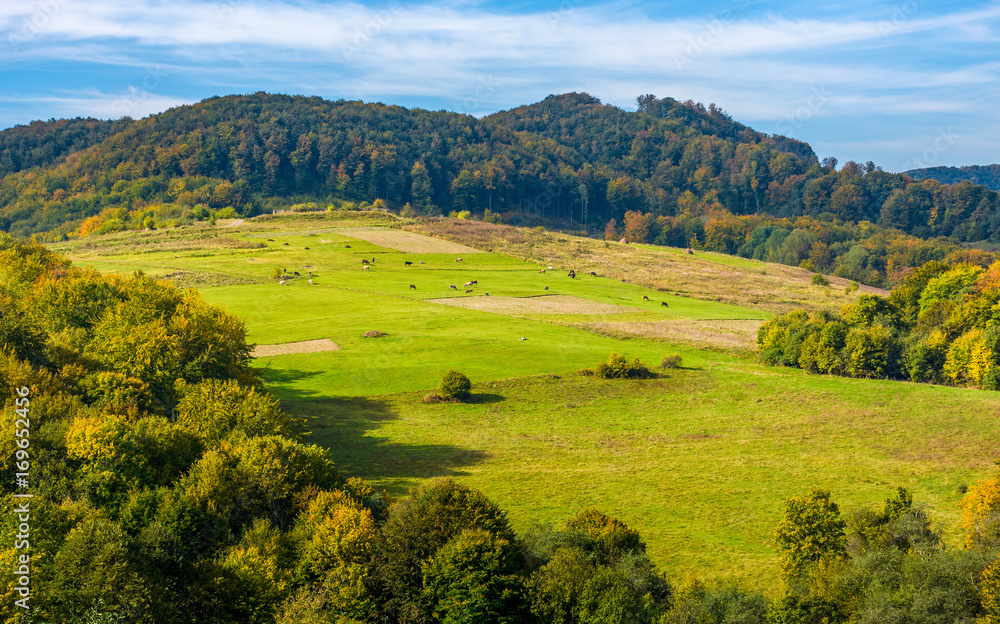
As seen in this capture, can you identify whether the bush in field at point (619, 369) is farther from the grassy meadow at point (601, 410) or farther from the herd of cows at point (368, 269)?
the herd of cows at point (368, 269)

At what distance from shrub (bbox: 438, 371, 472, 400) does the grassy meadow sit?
4.67ft

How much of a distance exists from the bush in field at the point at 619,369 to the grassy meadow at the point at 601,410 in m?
1.37

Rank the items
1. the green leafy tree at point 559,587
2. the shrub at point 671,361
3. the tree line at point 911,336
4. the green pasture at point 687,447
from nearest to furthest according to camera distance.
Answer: the green leafy tree at point 559,587 < the green pasture at point 687,447 < the tree line at point 911,336 < the shrub at point 671,361

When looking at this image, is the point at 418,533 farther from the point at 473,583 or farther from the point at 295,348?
the point at 295,348

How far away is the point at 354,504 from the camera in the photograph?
88.7ft

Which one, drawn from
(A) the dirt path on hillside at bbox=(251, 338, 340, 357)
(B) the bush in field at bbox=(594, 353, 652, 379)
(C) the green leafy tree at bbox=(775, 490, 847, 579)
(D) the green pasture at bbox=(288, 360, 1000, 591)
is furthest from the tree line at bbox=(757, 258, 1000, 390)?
(A) the dirt path on hillside at bbox=(251, 338, 340, 357)

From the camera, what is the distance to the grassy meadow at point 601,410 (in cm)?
3784

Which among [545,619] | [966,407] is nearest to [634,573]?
[545,619]

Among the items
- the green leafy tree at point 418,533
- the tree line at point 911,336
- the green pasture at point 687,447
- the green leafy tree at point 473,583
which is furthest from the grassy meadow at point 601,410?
the green leafy tree at point 473,583

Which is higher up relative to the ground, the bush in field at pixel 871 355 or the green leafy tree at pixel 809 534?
the bush in field at pixel 871 355

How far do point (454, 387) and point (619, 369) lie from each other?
1516cm

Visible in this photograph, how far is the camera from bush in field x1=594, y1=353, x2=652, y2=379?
62406mm

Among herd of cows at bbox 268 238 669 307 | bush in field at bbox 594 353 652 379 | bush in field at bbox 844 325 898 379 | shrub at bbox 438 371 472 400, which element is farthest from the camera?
herd of cows at bbox 268 238 669 307

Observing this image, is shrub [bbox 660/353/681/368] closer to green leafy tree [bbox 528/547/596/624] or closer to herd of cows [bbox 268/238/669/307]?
herd of cows [bbox 268/238/669/307]
